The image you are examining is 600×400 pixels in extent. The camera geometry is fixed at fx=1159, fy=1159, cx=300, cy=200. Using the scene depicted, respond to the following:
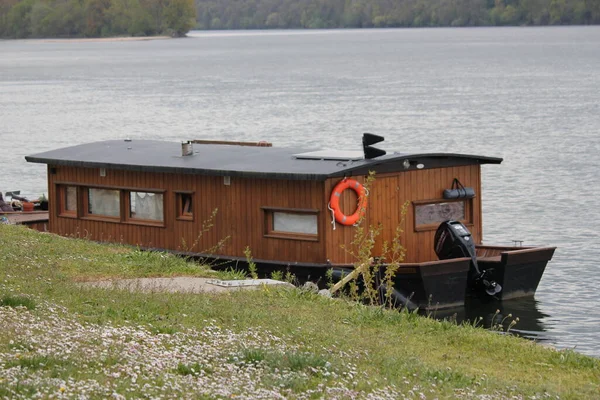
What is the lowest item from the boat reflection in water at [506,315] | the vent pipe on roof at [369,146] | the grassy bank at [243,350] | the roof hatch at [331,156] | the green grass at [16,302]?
the boat reflection in water at [506,315]

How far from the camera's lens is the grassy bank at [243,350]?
34.2 feet

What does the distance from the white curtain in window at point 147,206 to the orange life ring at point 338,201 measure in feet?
14.9

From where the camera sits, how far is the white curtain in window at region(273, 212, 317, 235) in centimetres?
2186

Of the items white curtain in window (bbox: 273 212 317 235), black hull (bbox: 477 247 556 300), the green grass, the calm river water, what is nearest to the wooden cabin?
white curtain in window (bbox: 273 212 317 235)

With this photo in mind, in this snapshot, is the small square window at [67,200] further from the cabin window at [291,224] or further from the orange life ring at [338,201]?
the orange life ring at [338,201]

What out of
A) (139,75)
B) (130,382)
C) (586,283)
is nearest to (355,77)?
(139,75)

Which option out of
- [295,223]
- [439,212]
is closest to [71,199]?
[295,223]

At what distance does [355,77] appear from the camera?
123000 mm

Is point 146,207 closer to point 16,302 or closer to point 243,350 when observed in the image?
point 16,302

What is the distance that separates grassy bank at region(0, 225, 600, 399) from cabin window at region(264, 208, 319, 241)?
4986 mm

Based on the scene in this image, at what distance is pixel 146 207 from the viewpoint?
2459 centimetres

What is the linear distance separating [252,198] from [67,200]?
5.52m

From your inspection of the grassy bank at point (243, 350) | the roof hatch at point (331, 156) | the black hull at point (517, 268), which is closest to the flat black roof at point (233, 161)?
the roof hatch at point (331, 156)

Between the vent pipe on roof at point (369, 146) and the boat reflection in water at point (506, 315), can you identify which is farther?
the vent pipe on roof at point (369, 146)
